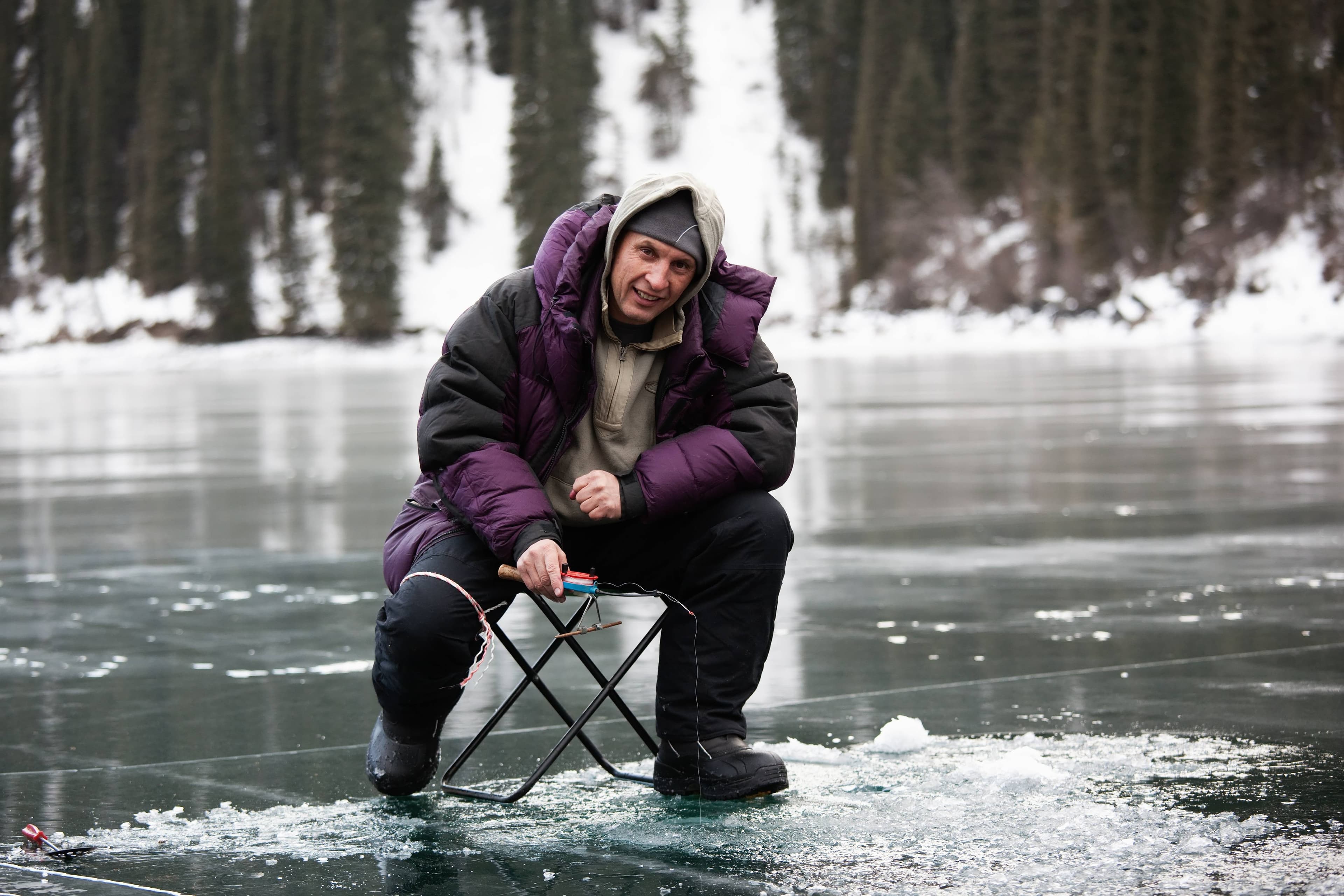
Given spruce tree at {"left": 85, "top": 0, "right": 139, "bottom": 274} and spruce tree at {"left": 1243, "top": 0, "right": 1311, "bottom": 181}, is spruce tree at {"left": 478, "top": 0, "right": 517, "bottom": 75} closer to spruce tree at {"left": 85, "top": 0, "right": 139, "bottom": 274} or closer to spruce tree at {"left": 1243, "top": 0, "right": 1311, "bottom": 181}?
spruce tree at {"left": 85, "top": 0, "right": 139, "bottom": 274}

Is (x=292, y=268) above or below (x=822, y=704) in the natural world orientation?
above

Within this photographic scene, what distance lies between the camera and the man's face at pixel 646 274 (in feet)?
11.5

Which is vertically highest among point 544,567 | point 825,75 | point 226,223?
point 825,75

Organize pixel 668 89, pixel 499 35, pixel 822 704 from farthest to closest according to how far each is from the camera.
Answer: pixel 499 35 → pixel 668 89 → pixel 822 704

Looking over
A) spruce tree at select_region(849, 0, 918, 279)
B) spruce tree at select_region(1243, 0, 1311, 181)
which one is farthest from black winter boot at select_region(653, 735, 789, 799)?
spruce tree at select_region(849, 0, 918, 279)

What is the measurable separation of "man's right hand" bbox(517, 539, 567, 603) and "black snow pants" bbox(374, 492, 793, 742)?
0.20 m

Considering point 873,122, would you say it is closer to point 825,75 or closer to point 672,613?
point 825,75

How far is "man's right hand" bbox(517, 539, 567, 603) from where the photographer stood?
3324 millimetres

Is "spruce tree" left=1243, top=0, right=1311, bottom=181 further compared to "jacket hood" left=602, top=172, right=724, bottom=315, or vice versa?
"spruce tree" left=1243, top=0, right=1311, bottom=181

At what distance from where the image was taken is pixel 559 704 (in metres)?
3.71

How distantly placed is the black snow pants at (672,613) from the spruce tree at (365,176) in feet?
226

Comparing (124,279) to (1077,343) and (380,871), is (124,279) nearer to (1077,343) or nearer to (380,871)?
(1077,343)

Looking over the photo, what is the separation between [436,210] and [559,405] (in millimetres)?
84896

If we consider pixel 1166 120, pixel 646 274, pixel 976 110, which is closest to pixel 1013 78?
pixel 976 110
